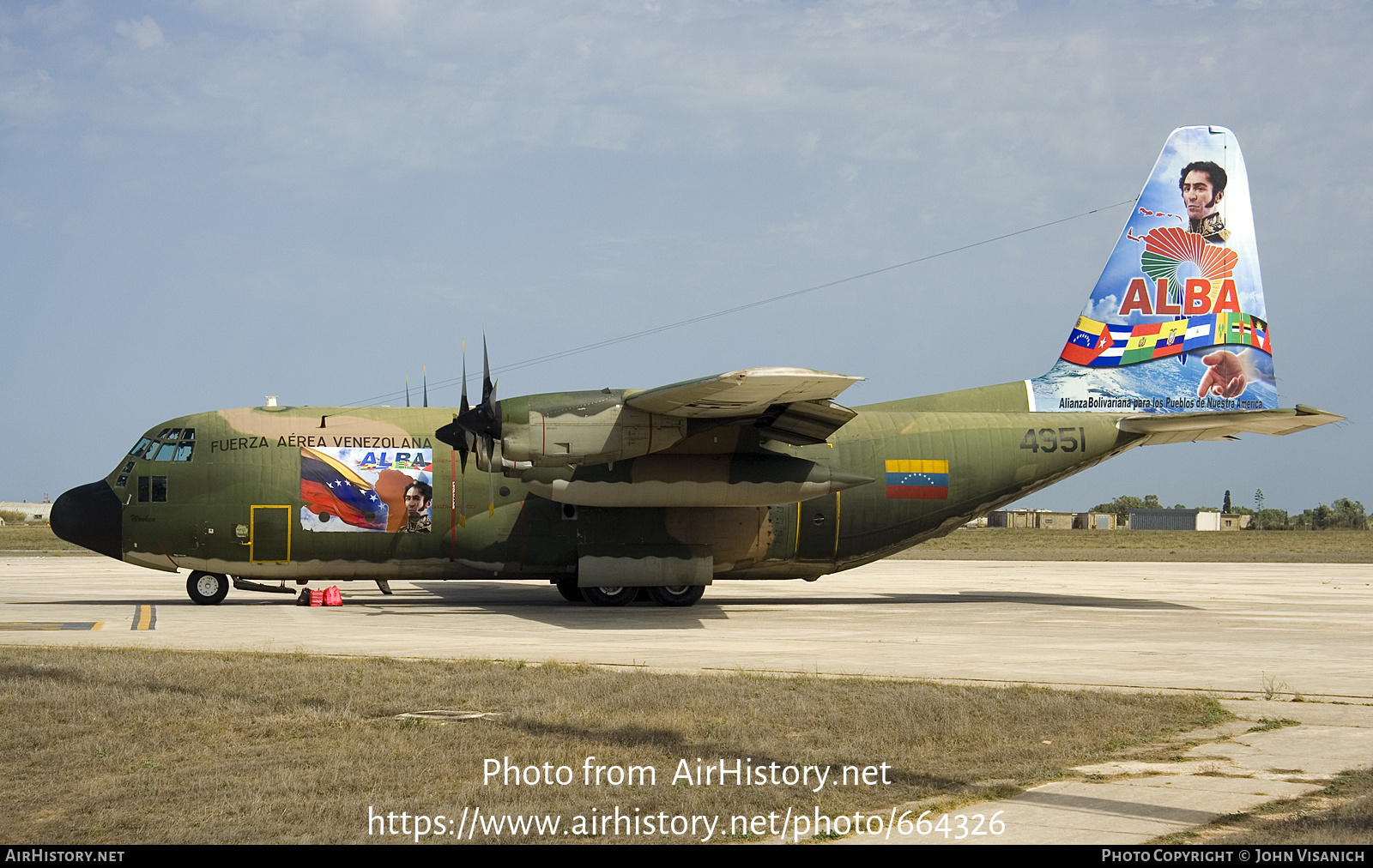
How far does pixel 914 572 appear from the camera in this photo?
136ft

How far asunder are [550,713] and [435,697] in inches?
61.3

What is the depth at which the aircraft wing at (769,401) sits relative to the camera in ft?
59.6

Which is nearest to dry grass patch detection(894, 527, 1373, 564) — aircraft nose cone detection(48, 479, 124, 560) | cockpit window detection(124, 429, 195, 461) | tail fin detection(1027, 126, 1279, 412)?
tail fin detection(1027, 126, 1279, 412)

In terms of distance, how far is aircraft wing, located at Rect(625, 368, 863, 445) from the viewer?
18172 mm

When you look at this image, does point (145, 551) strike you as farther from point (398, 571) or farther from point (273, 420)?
point (398, 571)

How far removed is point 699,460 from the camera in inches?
865

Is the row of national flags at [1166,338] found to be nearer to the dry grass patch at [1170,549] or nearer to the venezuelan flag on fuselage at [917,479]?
the venezuelan flag on fuselage at [917,479]

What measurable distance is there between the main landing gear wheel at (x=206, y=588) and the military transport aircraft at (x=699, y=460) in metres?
0.06

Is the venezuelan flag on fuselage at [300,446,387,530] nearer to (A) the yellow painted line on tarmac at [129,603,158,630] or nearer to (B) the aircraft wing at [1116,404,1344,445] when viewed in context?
(A) the yellow painted line on tarmac at [129,603,158,630]

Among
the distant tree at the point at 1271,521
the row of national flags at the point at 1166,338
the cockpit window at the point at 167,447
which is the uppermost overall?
the row of national flags at the point at 1166,338

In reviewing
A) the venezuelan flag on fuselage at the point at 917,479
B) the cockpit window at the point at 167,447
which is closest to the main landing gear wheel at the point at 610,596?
the venezuelan flag on fuselage at the point at 917,479

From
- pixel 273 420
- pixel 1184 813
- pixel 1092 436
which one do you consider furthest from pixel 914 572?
pixel 1184 813

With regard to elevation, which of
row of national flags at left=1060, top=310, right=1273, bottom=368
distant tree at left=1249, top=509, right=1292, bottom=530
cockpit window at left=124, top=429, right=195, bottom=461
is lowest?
distant tree at left=1249, top=509, right=1292, bottom=530

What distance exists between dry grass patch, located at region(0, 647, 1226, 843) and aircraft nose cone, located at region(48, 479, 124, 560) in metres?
8.62
